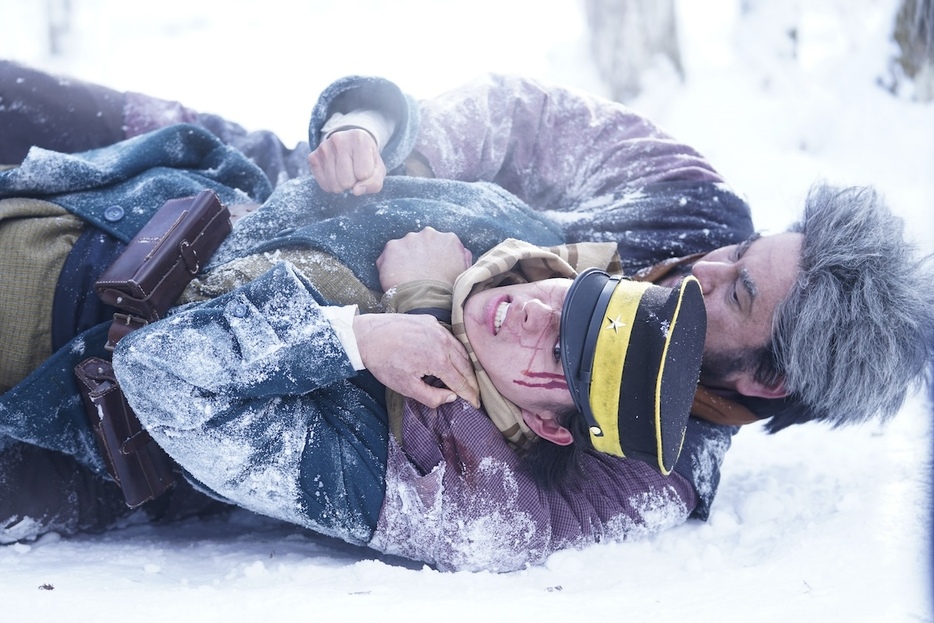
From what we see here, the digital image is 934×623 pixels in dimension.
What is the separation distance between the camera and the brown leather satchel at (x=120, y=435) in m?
1.55

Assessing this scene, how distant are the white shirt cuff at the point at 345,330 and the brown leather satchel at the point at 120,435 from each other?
48 cm

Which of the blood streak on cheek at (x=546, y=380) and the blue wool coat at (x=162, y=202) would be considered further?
the blue wool coat at (x=162, y=202)

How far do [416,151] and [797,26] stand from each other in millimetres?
4194

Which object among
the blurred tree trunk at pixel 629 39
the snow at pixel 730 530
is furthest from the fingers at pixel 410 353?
the blurred tree trunk at pixel 629 39

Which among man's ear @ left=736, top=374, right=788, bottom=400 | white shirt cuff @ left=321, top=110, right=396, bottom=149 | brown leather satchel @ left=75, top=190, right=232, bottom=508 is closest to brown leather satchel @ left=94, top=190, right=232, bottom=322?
brown leather satchel @ left=75, top=190, right=232, bottom=508

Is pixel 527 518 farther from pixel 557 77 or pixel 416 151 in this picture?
pixel 557 77

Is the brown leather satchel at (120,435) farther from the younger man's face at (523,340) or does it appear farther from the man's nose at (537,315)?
the man's nose at (537,315)

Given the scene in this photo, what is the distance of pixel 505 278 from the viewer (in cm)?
168

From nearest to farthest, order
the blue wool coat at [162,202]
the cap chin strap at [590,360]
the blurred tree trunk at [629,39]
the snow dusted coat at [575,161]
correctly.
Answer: the cap chin strap at [590,360] < the blue wool coat at [162,202] < the snow dusted coat at [575,161] < the blurred tree trunk at [629,39]

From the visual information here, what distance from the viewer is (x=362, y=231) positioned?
1.77 meters

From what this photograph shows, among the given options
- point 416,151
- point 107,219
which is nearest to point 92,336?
point 107,219

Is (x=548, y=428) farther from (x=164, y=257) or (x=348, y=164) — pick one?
(x=164, y=257)

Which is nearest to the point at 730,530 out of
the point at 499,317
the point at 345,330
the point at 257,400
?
the point at 499,317

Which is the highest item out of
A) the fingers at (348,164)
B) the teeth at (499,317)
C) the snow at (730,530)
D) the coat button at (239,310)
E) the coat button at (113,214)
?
the fingers at (348,164)
